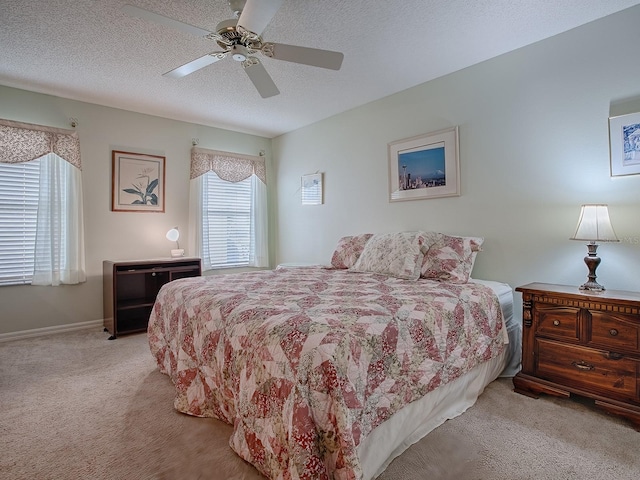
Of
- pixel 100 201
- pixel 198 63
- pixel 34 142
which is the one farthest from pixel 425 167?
pixel 34 142

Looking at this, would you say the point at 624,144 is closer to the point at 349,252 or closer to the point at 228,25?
the point at 349,252

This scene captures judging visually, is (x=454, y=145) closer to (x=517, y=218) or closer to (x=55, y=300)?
(x=517, y=218)

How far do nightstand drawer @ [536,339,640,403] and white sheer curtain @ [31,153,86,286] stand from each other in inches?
175

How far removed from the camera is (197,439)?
69.9 inches

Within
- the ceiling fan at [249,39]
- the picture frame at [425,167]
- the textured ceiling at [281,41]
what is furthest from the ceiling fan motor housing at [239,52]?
the picture frame at [425,167]

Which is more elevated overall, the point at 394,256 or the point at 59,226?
the point at 59,226

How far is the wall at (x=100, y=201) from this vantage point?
11.6ft

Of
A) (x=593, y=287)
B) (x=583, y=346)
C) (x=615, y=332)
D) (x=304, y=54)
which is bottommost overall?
(x=583, y=346)

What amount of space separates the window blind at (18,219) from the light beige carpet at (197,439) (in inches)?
56.9

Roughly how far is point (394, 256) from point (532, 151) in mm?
1356

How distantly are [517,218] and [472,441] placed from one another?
1.79m

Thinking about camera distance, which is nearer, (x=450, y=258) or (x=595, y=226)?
(x=595, y=226)

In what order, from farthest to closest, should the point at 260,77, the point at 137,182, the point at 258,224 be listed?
the point at 258,224 → the point at 137,182 → the point at 260,77

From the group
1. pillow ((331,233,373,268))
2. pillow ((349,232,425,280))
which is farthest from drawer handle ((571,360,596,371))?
pillow ((331,233,373,268))
